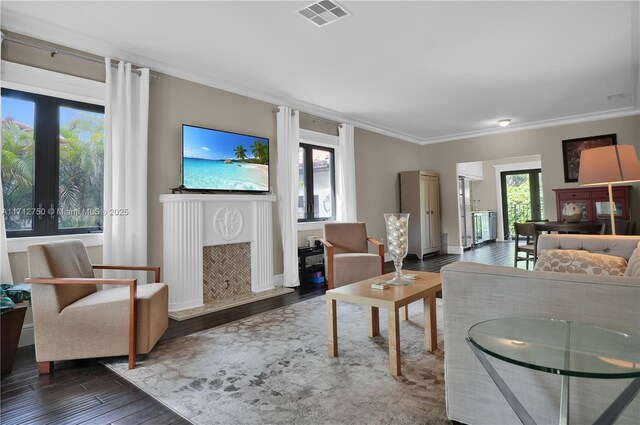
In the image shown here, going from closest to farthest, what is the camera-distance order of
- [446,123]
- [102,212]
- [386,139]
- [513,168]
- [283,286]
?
[102,212]
[283,286]
[446,123]
[386,139]
[513,168]

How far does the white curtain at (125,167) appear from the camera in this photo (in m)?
3.29

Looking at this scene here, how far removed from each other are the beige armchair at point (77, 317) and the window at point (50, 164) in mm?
802

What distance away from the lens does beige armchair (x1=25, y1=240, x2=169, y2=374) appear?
90.2 inches

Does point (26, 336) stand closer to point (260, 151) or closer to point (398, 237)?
point (260, 151)

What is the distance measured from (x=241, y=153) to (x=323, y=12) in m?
2.01

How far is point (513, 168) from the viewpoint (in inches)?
406

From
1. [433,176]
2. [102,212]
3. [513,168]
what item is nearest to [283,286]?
[102,212]

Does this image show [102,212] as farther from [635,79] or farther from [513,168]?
[513,168]

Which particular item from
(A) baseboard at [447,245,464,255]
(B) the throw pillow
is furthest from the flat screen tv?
(A) baseboard at [447,245,464,255]

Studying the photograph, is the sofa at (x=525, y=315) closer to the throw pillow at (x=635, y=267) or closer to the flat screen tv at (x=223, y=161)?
the throw pillow at (x=635, y=267)

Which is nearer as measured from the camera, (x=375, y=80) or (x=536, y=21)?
(x=536, y=21)

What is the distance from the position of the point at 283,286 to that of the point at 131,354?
262 cm

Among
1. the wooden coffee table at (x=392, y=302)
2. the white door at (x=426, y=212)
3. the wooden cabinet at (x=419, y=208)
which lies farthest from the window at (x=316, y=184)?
the wooden coffee table at (x=392, y=302)

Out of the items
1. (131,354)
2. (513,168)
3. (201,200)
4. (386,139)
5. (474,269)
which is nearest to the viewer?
(474,269)
